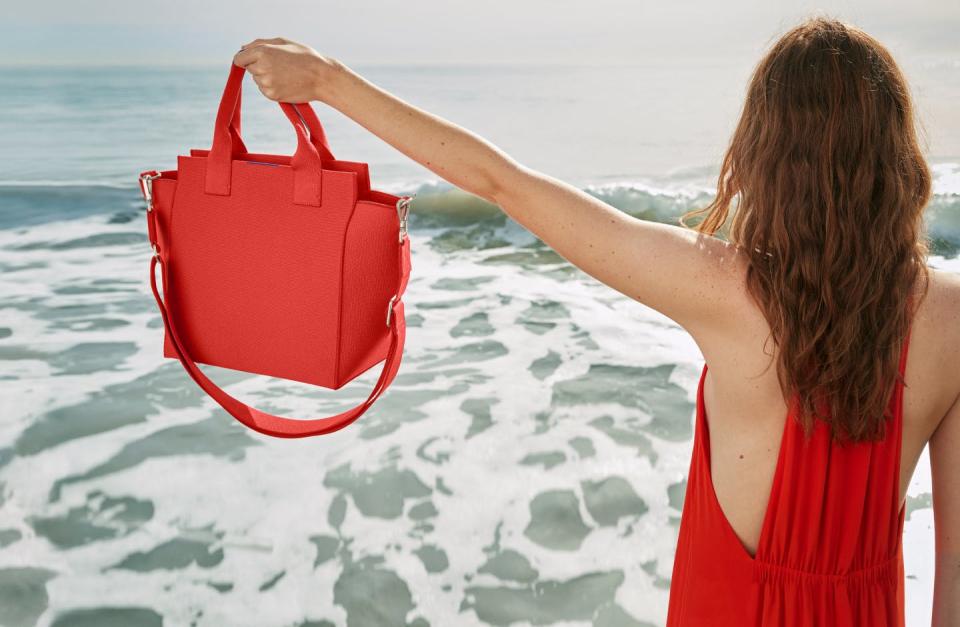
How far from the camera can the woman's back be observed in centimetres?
123

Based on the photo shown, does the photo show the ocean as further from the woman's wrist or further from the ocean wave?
the woman's wrist

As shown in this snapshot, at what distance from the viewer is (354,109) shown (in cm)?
131

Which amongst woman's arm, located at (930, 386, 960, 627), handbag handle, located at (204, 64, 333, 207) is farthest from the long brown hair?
handbag handle, located at (204, 64, 333, 207)

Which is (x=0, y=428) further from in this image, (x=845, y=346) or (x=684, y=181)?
(x=684, y=181)

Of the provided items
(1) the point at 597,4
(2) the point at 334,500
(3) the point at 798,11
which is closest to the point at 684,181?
(1) the point at 597,4

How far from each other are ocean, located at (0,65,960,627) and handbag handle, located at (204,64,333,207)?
181 centimetres

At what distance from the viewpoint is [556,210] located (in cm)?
121

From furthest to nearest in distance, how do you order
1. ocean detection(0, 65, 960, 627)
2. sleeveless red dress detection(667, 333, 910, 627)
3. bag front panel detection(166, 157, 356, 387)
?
ocean detection(0, 65, 960, 627) → bag front panel detection(166, 157, 356, 387) → sleeveless red dress detection(667, 333, 910, 627)

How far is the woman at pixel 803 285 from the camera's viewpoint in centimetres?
118

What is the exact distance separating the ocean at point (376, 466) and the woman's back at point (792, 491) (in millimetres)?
1499

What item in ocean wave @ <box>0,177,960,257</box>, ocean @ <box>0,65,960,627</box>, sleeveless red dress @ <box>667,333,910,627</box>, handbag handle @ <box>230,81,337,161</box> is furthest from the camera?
ocean wave @ <box>0,177,960,257</box>

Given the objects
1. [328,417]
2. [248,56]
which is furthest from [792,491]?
[248,56]

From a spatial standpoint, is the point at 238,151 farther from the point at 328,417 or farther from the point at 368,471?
the point at 368,471

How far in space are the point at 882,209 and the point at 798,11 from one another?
0.37 metres
